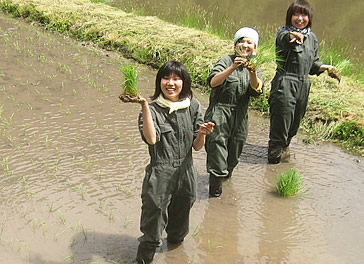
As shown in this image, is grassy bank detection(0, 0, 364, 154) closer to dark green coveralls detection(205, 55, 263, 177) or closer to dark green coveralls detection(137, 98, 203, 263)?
dark green coveralls detection(205, 55, 263, 177)

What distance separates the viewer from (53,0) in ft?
34.7

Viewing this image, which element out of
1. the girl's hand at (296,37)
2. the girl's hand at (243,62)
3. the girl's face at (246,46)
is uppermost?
the girl's hand at (296,37)

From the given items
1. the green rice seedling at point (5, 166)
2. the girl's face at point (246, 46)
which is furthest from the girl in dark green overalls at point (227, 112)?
the green rice seedling at point (5, 166)

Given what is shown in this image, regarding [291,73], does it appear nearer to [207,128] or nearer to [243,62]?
[243,62]

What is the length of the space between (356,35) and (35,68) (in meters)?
6.69

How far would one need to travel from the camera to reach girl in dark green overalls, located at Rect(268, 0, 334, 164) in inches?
183

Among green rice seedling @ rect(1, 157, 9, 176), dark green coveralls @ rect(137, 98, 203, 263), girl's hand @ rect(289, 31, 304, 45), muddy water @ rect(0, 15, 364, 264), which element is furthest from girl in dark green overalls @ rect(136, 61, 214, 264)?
green rice seedling @ rect(1, 157, 9, 176)

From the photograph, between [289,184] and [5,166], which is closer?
[289,184]

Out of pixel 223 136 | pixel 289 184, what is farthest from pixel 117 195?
pixel 289 184

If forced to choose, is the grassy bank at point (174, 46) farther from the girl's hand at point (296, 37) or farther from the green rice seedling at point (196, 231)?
the green rice seedling at point (196, 231)

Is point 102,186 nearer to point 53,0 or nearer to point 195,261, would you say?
point 195,261

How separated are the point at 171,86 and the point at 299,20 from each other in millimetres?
2021

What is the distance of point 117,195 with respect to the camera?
14.1 feet

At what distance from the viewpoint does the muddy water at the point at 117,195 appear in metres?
3.64
